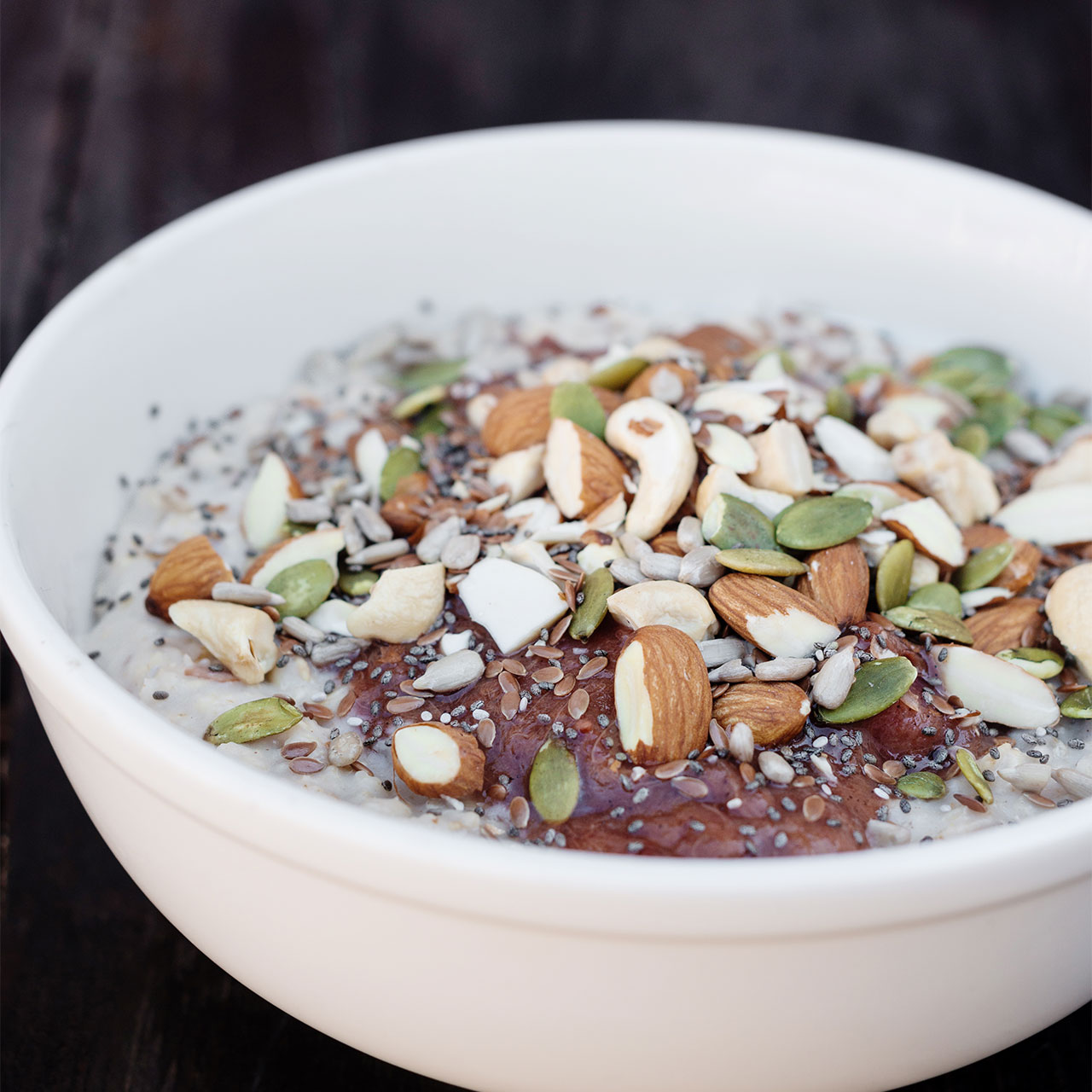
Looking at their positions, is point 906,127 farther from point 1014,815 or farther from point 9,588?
point 9,588

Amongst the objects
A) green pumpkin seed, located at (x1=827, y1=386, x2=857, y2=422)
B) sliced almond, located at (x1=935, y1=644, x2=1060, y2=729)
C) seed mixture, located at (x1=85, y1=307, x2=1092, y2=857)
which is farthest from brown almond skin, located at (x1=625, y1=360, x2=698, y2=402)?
sliced almond, located at (x1=935, y1=644, x2=1060, y2=729)

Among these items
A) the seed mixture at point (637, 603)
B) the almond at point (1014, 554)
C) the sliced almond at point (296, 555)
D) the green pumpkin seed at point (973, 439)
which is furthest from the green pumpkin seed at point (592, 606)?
the green pumpkin seed at point (973, 439)

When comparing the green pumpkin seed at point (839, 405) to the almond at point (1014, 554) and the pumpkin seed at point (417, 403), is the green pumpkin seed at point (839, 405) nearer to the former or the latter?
the almond at point (1014, 554)

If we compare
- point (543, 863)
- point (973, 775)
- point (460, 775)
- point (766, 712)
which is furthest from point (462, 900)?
point (973, 775)

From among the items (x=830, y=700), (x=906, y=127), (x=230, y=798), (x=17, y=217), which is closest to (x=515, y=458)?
(x=830, y=700)

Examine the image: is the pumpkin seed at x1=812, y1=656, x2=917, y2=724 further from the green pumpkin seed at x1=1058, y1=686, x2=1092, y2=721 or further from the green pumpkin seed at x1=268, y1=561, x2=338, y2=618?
the green pumpkin seed at x1=268, y1=561, x2=338, y2=618

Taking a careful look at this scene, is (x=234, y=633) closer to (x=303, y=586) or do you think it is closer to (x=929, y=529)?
(x=303, y=586)

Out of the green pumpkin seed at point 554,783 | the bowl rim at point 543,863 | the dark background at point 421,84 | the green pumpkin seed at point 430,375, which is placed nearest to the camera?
the bowl rim at point 543,863
